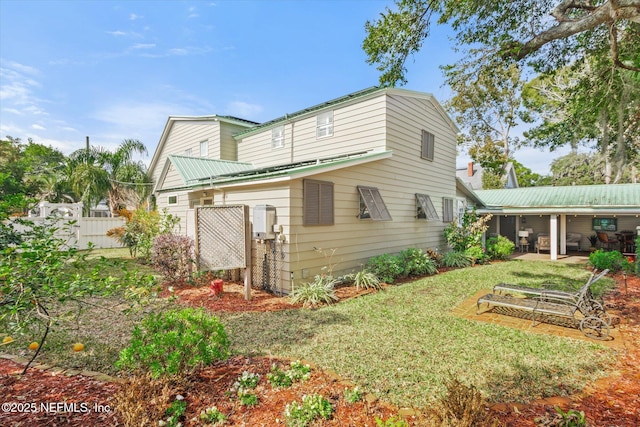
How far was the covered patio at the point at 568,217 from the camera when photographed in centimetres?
1448

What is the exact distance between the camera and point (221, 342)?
3709 millimetres

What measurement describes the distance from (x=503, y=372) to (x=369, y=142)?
27.8 feet

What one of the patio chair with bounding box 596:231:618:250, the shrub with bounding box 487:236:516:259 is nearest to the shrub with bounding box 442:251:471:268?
the shrub with bounding box 487:236:516:259

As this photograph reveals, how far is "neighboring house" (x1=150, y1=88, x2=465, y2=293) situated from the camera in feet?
26.0

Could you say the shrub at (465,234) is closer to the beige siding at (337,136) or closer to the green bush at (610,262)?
the green bush at (610,262)

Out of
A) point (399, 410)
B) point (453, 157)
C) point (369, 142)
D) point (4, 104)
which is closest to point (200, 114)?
point (4, 104)

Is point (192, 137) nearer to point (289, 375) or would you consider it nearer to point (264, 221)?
point (264, 221)

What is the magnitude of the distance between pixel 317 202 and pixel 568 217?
18.8 meters

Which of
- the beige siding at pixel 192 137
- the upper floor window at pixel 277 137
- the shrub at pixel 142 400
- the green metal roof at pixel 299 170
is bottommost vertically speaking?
the shrub at pixel 142 400

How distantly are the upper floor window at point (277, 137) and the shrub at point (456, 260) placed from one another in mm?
9000

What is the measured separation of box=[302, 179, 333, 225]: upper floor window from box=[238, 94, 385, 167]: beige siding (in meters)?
3.47

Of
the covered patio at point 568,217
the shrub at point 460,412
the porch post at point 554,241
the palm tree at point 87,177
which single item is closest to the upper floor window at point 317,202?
the shrub at point 460,412

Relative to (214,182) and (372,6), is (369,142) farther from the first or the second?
(214,182)

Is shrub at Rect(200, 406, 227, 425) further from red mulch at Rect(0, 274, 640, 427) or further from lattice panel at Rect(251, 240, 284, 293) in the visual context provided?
lattice panel at Rect(251, 240, 284, 293)
